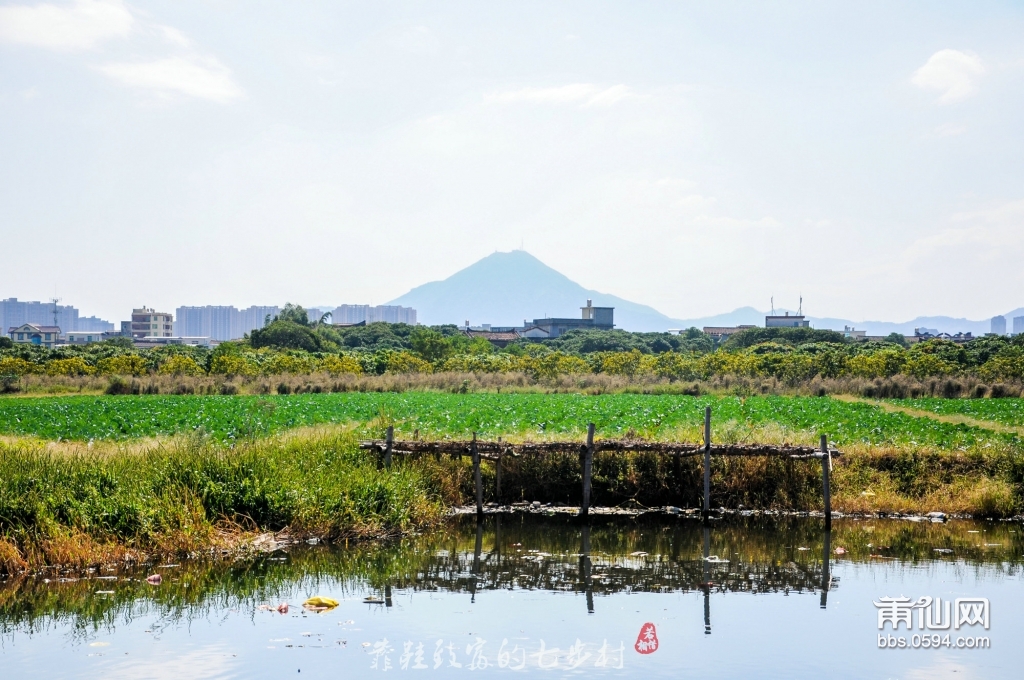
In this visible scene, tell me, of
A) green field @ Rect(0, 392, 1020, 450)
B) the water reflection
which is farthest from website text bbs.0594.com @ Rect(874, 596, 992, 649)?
green field @ Rect(0, 392, 1020, 450)

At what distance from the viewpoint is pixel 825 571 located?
16.3 meters

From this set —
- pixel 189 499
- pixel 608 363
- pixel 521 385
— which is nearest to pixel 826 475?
pixel 189 499

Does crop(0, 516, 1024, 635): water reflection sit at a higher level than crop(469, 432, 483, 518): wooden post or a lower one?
lower

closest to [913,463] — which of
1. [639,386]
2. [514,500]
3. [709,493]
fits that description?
[709,493]

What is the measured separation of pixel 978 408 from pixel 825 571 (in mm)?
27891

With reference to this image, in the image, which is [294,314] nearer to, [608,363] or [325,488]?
[608,363]

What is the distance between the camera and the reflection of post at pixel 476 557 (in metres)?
14.9

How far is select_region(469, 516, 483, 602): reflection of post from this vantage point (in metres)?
14.9

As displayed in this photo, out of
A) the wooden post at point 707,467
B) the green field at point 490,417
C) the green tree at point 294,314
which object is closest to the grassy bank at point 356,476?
the green field at point 490,417

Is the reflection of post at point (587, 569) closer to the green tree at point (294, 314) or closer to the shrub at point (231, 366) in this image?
the shrub at point (231, 366)

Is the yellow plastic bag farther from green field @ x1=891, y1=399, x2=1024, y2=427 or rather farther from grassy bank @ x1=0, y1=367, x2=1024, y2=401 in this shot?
grassy bank @ x1=0, y1=367, x2=1024, y2=401

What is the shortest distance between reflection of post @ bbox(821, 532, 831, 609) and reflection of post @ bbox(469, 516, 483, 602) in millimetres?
5293

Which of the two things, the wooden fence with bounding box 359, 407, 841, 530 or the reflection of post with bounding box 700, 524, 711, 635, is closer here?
the reflection of post with bounding box 700, 524, 711, 635

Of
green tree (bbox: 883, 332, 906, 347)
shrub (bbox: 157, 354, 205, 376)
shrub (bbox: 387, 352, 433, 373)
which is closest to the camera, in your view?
shrub (bbox: 157, 354, 205, 376)
